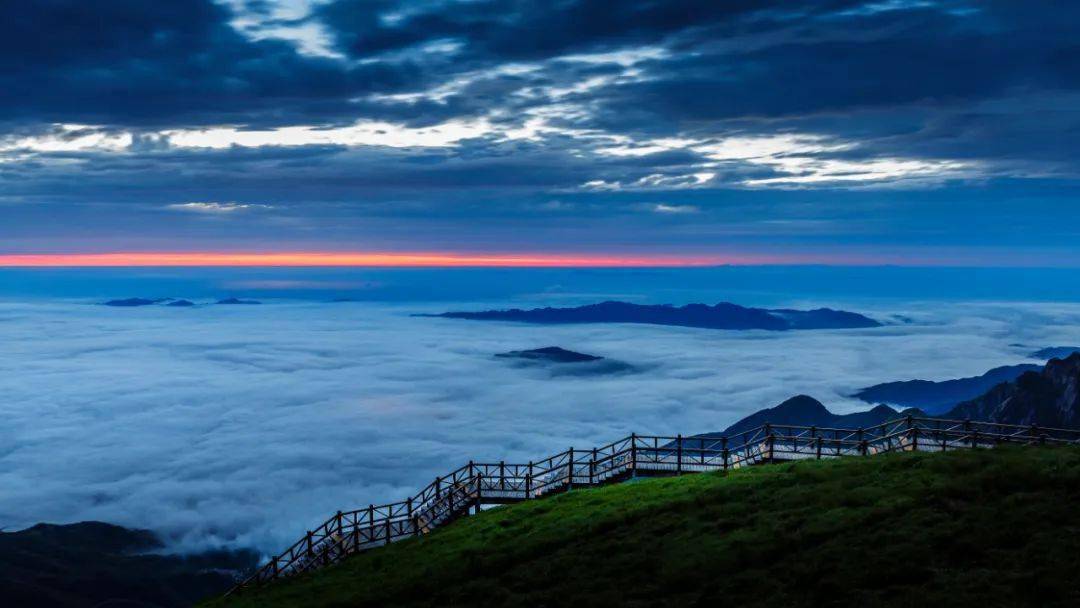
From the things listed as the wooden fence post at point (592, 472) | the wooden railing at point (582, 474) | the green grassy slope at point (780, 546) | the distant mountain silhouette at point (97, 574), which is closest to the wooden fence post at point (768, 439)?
the wooden railing at point (582, 474)

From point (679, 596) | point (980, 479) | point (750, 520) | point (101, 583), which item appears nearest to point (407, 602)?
point (679, 596)

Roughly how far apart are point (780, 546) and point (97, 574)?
7547 inches

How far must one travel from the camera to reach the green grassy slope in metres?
19.3

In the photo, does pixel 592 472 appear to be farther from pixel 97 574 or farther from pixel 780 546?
pixel 97 574

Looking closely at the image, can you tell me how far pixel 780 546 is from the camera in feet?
74.5

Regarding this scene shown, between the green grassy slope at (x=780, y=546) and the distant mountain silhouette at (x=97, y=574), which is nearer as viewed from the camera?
the green grassy slope at (x=780, y=546)

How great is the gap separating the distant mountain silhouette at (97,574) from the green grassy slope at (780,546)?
157 metres

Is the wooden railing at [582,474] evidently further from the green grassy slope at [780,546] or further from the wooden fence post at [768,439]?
the green grassy slope at [780,546]

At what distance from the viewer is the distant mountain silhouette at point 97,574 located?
15962 centimetres

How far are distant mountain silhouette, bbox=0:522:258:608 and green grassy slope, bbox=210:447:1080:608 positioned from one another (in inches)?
6195

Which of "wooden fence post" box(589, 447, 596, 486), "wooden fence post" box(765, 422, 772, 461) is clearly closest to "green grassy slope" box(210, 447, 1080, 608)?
"wooden fence post" box(765, 422, 772, 461)

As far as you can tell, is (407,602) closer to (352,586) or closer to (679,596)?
(352,586)

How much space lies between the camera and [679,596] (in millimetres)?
21016

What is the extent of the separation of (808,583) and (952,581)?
3.30m
